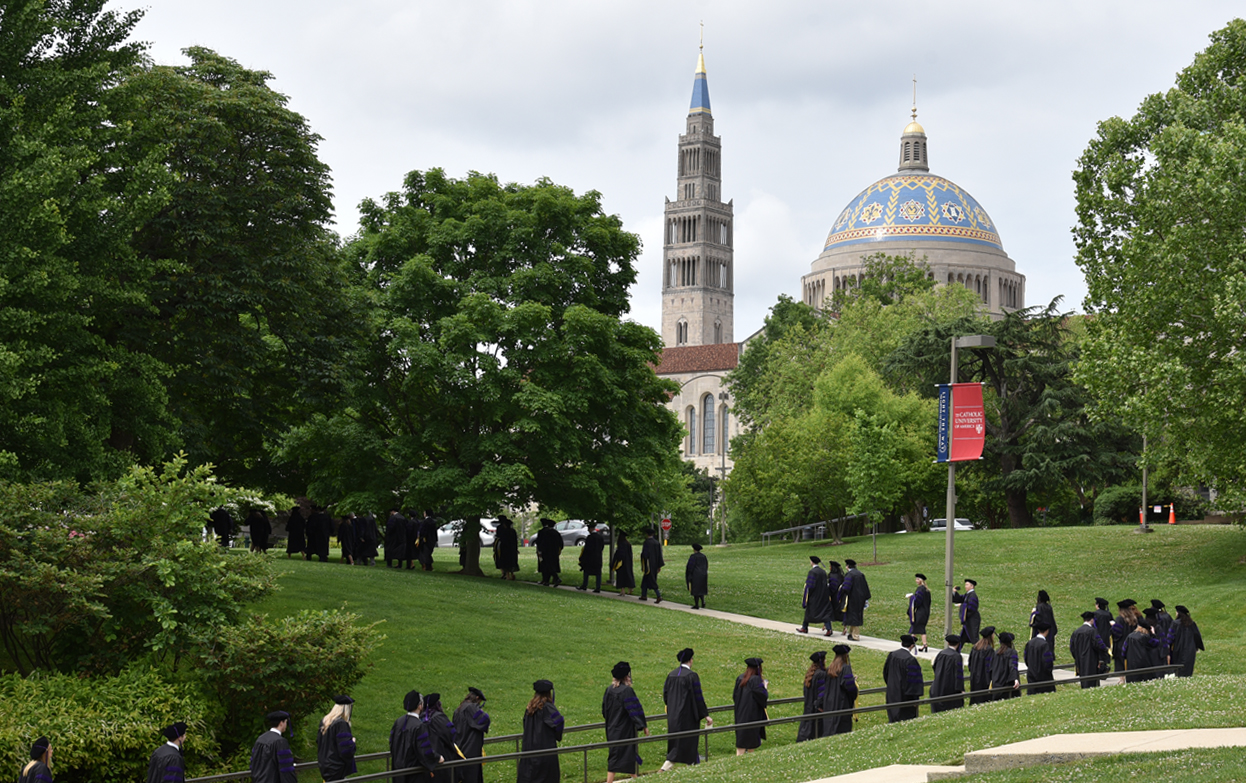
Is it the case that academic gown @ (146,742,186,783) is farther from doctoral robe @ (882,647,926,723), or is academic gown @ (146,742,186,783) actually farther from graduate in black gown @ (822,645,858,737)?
doctoral robe @ (882,647,926,723)

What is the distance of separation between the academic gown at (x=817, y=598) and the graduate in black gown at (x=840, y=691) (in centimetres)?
888

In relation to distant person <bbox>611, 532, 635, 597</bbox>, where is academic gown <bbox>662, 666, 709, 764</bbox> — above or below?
below

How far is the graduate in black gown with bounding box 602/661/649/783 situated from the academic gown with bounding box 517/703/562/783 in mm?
714

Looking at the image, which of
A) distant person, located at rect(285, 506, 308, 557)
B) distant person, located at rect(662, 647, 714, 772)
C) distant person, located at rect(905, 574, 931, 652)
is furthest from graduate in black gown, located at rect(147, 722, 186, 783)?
distant person, located at rect(285, 506, 308, 557)

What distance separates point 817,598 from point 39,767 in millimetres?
16612

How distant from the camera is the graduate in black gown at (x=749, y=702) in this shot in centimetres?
1477

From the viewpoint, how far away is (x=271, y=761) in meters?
11.5

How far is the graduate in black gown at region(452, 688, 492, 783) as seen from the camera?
13266 mm

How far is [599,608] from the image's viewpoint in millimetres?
25797

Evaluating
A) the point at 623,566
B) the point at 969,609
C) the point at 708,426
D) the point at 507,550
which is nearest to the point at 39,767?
the point at 969,609

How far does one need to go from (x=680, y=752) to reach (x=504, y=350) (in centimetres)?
1688

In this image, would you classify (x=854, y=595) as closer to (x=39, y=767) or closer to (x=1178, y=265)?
(x=1178, y=265)

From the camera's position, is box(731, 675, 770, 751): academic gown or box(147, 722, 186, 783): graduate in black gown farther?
Answer: box(731, 675, 770, 751): academic gown

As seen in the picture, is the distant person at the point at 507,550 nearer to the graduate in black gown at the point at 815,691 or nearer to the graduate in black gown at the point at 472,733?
the graduate in black gown at the point at 815,691
